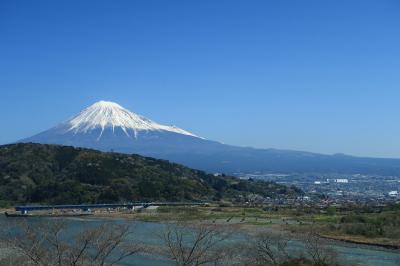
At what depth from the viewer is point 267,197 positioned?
5794 cm

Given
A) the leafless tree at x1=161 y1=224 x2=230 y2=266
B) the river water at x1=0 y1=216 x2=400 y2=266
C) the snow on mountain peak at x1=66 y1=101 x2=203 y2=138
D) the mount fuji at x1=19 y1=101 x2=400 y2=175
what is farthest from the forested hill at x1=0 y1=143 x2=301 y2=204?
the snow on mountain peak at x1=66 y1=101 x2=203 y2=138

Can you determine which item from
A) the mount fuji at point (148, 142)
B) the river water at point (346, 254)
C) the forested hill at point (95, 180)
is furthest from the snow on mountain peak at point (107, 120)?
the river water at point (346, 254)

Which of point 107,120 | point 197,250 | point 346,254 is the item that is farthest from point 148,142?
point 197,250

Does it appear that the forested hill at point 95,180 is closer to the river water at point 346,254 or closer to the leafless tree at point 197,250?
the river water at point 346,254

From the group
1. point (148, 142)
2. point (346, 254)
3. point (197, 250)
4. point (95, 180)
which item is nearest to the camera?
point (197, 250)

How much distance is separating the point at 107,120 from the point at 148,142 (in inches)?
578

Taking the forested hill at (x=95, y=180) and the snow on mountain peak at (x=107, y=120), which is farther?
the snow on mountain peak at (x=107, y=120)

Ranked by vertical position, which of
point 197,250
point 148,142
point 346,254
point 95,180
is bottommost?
point 346,254

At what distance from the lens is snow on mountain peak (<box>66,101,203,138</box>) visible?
16712cm

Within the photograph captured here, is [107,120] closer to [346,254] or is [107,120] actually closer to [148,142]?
[148,142]

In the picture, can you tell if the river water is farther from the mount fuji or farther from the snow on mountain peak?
the snow on mountain peak

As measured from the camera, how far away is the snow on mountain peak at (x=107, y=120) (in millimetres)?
167125

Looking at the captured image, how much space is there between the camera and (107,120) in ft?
566

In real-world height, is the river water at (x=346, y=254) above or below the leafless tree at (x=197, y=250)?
below
